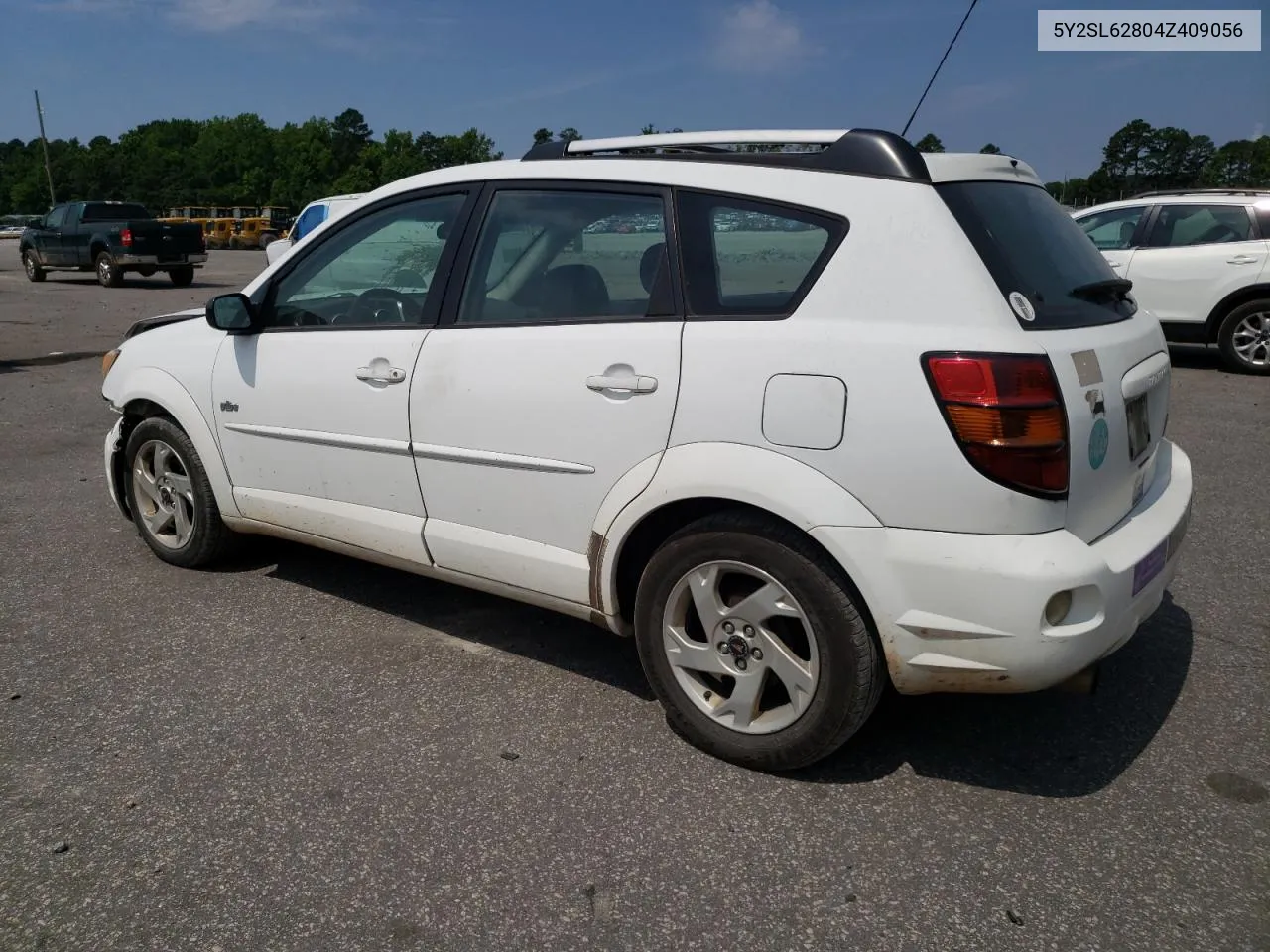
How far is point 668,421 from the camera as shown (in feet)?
9.86

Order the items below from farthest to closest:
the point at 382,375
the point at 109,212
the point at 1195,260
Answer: the point at 109,212 < the point at 1195,260 < the point at 382,375

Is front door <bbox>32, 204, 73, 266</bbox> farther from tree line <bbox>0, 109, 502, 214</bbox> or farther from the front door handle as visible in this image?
tree line <bbox>0, 109, 502, 214</bbox>

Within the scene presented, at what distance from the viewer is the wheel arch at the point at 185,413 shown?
438 centimetres

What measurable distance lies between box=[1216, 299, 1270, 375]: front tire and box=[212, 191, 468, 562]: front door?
954 centimetres

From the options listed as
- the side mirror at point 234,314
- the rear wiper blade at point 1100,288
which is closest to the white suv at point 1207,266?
the rear wiper blade at point 1100,288

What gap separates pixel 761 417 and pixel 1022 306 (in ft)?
2.40

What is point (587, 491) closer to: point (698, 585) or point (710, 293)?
point (698, 585)

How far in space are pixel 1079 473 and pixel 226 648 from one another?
2.99 m

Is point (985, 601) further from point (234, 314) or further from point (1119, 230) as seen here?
point (1119, 230)

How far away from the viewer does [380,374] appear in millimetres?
3705

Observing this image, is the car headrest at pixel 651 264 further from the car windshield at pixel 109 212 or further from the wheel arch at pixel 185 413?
the car windshield at pixel 109 212

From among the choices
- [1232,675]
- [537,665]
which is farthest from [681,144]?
[1232,675]

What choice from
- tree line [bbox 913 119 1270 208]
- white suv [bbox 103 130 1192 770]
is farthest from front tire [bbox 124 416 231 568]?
tree line [bbox 913 119 1270 208]

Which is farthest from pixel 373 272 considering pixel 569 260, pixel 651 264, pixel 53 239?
pixel 53 239
